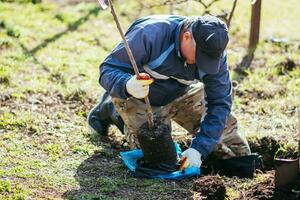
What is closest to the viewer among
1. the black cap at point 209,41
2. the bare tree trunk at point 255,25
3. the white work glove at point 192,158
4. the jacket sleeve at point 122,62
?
the black cap at point 209,41

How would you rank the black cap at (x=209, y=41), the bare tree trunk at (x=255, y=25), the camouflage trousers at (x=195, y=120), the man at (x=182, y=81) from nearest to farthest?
the black cap at (x=209, y=41) < the man at (x=182, y=81) < the camouflage trousers at (x=195, y=120) < the bare tree trunk at (x=255, y=25)

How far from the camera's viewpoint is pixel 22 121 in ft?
17.7

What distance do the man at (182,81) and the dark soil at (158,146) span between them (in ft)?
0.39

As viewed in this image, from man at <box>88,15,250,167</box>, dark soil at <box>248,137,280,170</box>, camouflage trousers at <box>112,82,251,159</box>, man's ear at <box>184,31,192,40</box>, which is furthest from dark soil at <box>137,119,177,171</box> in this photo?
dark soil at <box>248,137,280,170</box>

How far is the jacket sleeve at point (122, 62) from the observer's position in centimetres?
441

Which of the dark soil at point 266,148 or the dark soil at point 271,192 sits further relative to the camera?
the dark soil at point 266,148

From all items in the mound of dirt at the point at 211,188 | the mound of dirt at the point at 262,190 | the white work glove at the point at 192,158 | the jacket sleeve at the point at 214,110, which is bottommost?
the mound of dirt at the point at 262,190

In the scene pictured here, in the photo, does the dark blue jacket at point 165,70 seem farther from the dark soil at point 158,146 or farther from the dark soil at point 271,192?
the dark soil at point 271,192

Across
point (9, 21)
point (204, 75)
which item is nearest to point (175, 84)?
point (204, 75)

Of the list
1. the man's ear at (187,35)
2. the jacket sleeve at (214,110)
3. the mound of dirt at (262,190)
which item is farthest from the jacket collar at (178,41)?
the mound of dirt at (262,190)

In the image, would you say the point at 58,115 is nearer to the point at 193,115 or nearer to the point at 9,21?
the point at 193,115

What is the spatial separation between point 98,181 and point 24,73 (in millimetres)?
2428

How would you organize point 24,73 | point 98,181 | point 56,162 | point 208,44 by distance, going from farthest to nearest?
point 24,73 < point 56,162 < point 98,181 < point 208,44

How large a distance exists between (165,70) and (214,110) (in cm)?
46
